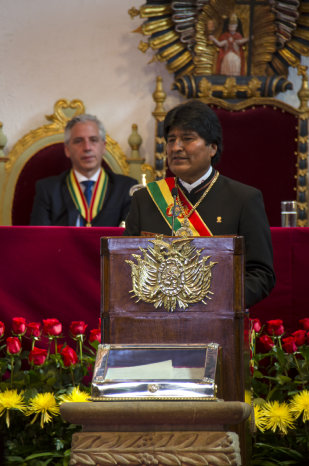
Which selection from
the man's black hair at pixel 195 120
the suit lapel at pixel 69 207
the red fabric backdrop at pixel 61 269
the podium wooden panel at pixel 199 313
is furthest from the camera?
the suit lapel at pixel 69 207

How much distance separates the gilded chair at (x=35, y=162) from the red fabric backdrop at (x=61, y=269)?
5.79 ft

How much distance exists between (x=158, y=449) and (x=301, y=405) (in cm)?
116

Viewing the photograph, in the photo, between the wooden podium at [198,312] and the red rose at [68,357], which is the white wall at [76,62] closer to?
the red rose at [68,357]

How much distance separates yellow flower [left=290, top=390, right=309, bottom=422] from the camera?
2611 millimetres

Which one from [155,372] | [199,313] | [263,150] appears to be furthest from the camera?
[263,150]

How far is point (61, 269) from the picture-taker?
313 centimetres

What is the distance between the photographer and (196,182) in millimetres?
2381

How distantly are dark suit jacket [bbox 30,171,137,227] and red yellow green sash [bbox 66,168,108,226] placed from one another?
2 centimetres

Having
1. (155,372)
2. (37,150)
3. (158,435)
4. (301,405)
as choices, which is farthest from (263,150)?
(158,435)

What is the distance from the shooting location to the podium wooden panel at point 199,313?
197cm

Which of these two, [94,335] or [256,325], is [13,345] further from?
[256,325]

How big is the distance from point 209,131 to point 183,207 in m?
0.25

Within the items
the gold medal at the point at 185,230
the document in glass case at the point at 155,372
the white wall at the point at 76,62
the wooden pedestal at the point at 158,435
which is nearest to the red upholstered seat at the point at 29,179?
the white wall at the point at 76,62

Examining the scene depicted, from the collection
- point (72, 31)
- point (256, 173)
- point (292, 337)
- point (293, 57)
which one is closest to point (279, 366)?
point (292, 337)
